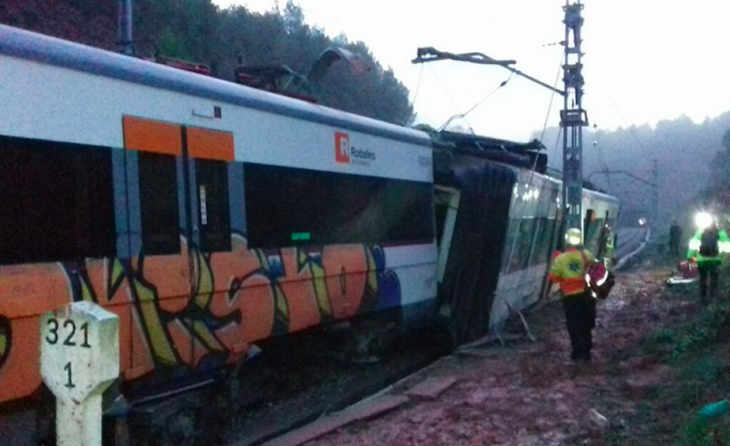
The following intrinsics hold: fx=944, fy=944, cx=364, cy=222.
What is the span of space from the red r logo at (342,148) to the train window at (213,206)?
230 cm

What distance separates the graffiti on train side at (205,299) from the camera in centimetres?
634

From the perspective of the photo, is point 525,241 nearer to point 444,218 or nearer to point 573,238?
point 444,218

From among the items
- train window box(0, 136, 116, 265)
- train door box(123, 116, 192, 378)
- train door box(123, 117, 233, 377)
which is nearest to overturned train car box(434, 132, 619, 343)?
train door box(123, 117, 233, 377)

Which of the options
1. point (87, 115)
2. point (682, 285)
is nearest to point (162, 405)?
point (87, 115)

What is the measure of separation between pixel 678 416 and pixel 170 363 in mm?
4032

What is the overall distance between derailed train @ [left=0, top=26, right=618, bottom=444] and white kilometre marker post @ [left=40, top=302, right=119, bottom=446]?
7.81ft

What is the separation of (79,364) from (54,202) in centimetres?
304

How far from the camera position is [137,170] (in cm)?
680

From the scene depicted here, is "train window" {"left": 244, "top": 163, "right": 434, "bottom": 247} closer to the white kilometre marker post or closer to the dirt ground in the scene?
the dirt ground

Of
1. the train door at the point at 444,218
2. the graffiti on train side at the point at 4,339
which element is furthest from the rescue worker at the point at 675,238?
the graffiti on train side at the point at 4,339

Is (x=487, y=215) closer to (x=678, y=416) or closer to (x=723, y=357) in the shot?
(x=723, y=357)

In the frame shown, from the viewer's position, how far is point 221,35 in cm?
4269

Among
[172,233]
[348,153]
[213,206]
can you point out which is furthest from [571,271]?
[172,233]

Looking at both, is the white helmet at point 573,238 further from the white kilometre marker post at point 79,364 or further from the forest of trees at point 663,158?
the forest of trees at point 663,158
